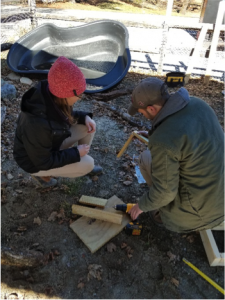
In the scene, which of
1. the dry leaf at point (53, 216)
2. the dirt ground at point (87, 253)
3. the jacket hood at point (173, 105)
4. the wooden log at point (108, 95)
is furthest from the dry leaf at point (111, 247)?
the wooden log at point (108, 95)

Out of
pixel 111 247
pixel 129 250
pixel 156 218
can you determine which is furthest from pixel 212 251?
pixel 111 247

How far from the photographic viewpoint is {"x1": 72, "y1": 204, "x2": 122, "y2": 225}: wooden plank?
2.68m

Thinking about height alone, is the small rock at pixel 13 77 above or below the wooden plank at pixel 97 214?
above

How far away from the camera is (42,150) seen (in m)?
2.32

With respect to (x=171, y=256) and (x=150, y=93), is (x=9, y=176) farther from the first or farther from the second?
(x=150, y=93)

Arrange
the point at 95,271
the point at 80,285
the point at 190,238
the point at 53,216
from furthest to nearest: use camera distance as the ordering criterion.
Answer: the point at 53,216, the point at 190,238, the point at 95,271, the point at 80,285

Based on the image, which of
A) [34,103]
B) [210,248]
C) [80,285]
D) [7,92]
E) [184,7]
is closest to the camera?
[34,103]

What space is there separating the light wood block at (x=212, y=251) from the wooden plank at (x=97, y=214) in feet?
2.99

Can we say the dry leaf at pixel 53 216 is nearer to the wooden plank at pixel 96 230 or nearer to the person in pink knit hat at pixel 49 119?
the wooden plank at pixel 96 230

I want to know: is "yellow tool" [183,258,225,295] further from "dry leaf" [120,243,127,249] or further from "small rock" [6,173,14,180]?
"small rock" [6,173,14,180]

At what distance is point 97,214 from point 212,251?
1.21 metres

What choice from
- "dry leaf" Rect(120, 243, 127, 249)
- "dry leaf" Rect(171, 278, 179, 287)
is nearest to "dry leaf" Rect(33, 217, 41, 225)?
"dry leaf" Rect(120, 243, 127, 249)

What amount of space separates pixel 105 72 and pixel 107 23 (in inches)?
63.0

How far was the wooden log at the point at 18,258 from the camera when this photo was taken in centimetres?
223
